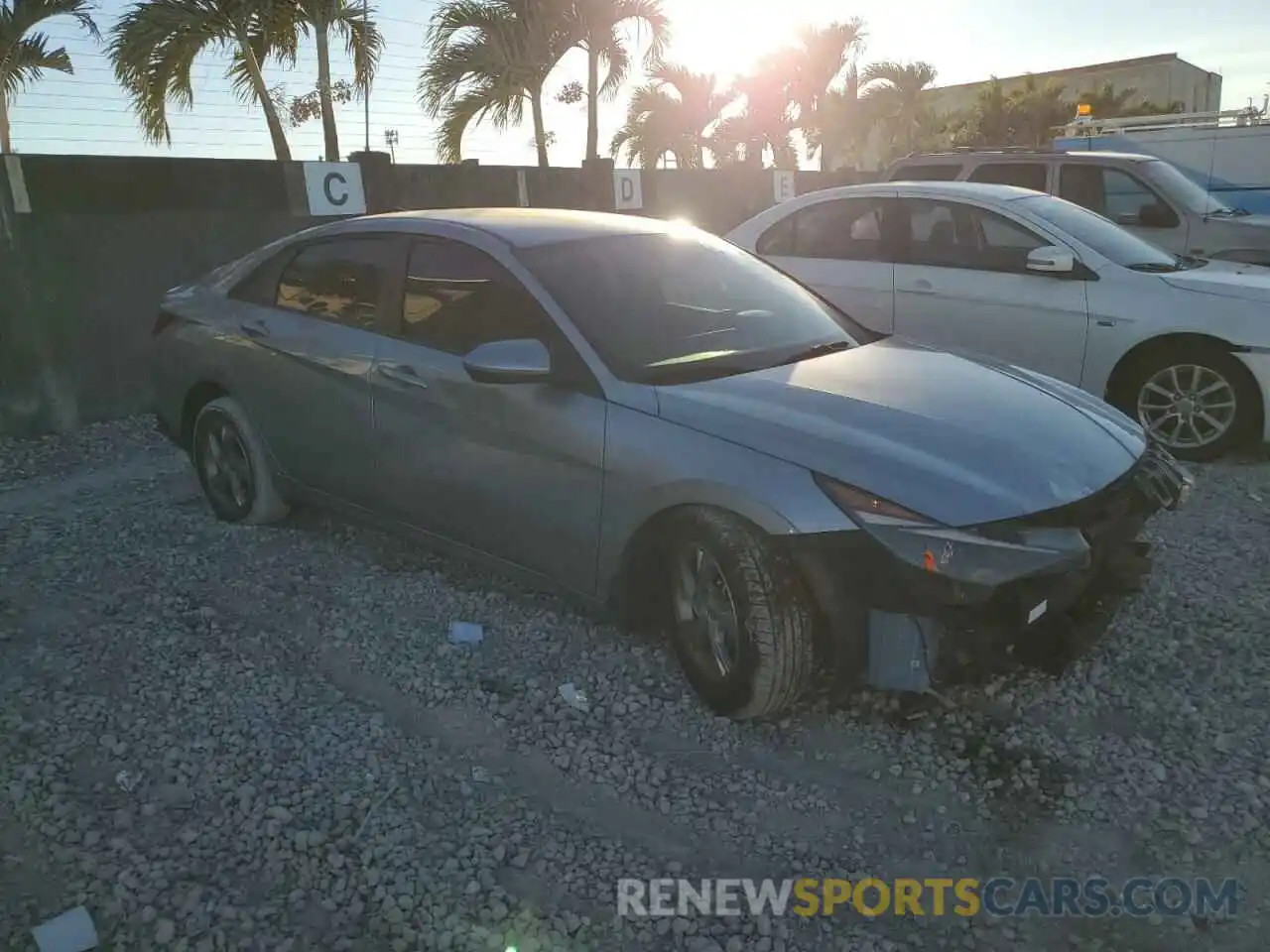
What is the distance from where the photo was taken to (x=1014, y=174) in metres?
9.18

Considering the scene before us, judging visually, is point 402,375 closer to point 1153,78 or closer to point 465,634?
point 465,634

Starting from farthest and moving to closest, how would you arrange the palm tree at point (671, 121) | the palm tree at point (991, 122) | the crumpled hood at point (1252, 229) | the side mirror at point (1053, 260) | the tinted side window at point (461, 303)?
the palm tree at point (991, 122) < the palm tree at point (671, 121) < the crumpled hood at point (1252, 229) < the side mirror at point (1053, 260) < the tinted side window at point (461, 303)

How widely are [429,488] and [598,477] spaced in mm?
927

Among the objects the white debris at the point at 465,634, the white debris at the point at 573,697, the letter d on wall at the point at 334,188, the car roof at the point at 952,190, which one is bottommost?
the white debris at the point at 573,697

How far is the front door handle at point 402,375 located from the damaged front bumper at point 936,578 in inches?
70.3

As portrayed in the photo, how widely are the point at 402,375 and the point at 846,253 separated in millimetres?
4042

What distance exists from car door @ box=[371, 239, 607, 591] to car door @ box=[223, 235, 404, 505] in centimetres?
17

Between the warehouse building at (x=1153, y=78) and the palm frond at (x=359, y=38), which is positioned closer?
the palm frond at (x=359, y=38)

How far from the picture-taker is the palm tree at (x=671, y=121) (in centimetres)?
Answer: 2444

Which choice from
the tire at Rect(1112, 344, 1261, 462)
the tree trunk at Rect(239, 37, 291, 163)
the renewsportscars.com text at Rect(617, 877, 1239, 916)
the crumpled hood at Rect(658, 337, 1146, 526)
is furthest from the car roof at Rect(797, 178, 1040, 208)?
the tree trunk at Rect(239, 37, 291, 163)

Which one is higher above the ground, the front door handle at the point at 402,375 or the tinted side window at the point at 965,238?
the tinted side window at the point at 965,238

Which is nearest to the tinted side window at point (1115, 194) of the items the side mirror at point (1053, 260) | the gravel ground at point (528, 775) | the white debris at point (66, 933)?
the side mirror at point (1053, 260)

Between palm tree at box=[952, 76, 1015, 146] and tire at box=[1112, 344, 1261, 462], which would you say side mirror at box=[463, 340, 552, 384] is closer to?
tire at box=[1112, 344, 1261, 462]

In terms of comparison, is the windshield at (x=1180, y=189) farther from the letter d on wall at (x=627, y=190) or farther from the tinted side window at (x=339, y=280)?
the tinted side window at (x=339, y=280)
